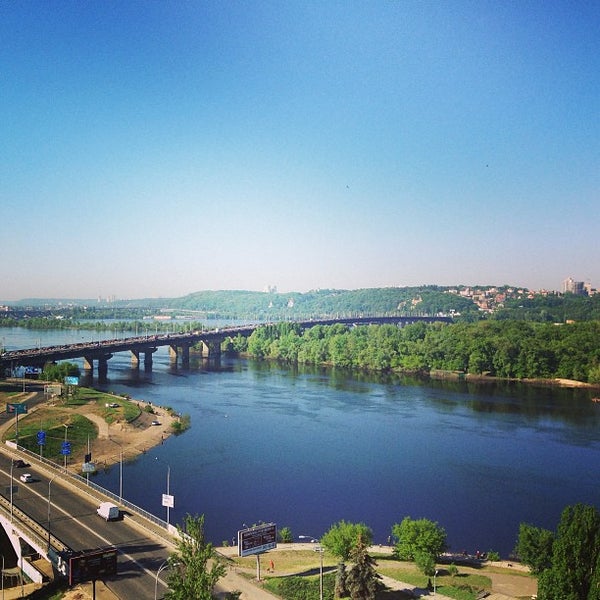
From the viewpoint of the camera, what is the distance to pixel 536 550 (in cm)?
3294

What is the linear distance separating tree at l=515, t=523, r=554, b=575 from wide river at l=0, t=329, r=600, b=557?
21.4ft

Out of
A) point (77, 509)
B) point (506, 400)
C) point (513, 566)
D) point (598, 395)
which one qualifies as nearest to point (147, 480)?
point (77, 509)

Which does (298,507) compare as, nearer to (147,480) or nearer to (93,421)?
(147,480)

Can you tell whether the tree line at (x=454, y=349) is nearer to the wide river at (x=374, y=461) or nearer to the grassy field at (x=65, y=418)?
the wide river at (x=374, y=461)

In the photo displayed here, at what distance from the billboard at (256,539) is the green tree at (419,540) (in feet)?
27.5

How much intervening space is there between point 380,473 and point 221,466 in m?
15.0

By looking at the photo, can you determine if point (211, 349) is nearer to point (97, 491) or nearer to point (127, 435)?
point (127, 435)

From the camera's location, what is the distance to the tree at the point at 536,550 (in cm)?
3262

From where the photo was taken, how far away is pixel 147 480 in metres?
52.2

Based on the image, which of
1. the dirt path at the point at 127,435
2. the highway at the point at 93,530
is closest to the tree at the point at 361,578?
the highway at the point at 93,530

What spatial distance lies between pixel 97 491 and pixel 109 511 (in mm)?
5835

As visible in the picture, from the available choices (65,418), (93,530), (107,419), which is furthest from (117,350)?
(93,530)

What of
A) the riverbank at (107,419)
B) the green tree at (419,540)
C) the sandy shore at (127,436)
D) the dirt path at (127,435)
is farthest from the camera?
the riverbank at (107,419)

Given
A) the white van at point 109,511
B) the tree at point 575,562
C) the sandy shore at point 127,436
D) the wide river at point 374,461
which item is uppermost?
the tree at point 575,562
